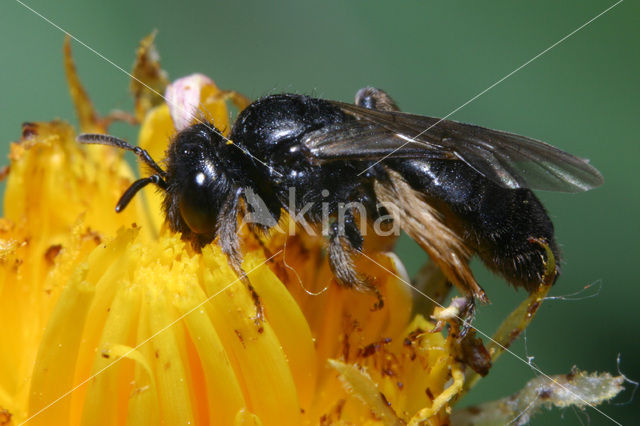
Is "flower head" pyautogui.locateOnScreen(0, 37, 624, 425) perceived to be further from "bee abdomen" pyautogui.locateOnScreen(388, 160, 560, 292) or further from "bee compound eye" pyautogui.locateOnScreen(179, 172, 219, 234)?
"bee abdomen" pyautogui.locateOnScreen(388, 160, 560, 292)

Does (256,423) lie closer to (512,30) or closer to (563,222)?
(563,222)

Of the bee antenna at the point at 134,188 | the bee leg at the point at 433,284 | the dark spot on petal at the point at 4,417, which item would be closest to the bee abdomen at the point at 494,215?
the bee leg at the point at 433,284

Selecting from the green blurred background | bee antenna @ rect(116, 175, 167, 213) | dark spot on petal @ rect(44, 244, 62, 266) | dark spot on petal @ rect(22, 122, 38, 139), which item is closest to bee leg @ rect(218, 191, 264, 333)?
bee antenna @ rect(116, 175, 167, 213)

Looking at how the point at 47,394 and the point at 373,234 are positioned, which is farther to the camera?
the point at 373,234

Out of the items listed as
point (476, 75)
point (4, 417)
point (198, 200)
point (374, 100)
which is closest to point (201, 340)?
point (198, 200)

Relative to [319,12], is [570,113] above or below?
below

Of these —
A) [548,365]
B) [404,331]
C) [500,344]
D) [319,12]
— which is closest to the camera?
[500,344]

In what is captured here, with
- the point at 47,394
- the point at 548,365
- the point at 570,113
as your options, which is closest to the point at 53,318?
the point at 47,394

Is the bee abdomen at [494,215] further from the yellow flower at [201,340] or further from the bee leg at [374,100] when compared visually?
the bee leg at [374,100]
